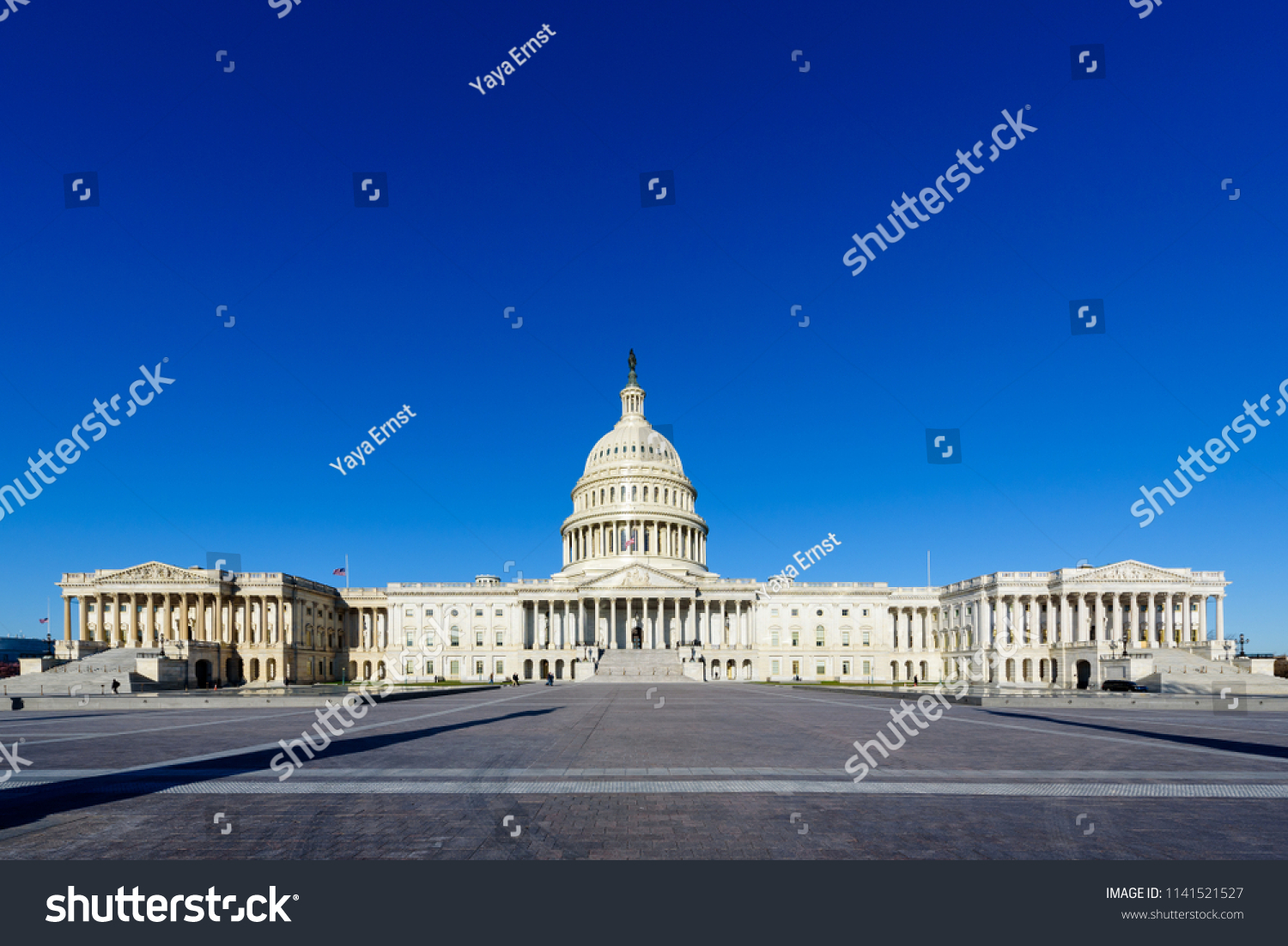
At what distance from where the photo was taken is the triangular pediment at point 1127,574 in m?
106

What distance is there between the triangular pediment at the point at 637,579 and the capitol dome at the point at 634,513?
34.9ft

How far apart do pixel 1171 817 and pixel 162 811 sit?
14.6 m

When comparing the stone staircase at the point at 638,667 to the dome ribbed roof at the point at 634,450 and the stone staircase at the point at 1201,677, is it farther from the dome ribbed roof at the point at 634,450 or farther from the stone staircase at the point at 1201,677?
the dome ribbed roof at the point at 634,450

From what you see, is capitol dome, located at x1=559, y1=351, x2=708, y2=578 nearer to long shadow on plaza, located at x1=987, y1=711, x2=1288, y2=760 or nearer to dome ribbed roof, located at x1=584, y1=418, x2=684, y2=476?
dome ribbed roof, located at x1=584, y1=418, x2=684, y2=476

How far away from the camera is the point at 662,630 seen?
130125 millimetres

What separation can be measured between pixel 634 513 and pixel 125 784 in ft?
418

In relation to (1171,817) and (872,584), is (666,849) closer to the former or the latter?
(1171,817)

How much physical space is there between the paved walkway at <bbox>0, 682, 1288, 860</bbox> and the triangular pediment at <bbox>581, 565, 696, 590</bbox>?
97463mm

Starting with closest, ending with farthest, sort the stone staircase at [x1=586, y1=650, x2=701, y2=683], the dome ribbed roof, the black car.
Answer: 1. the black car
2. the stone staircase at [x1=586, y1=650, x2=701, y2=683]
3. the dome ribbed roof

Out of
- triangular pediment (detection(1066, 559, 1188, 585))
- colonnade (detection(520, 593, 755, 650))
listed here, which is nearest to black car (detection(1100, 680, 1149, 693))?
triangular pediment (detection(1066, 559, 1188, 585))

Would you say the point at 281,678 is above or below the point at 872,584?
below

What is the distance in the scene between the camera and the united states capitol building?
105312 mm

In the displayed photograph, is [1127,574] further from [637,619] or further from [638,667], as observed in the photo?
[637,619]

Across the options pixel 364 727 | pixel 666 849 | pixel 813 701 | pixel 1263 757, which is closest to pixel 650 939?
pixel 666 849
